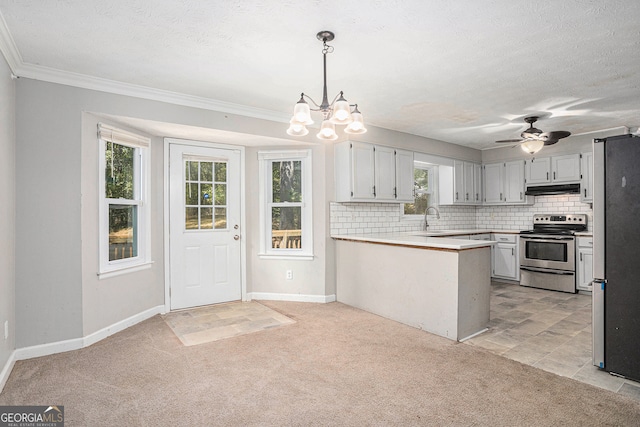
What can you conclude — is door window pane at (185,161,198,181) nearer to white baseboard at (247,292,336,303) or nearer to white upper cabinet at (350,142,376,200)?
white baseboard at (247,292,336,303)

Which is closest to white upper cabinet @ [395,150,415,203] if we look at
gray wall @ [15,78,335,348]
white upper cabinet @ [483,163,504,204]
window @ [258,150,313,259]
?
window @ [258,150,313,259]

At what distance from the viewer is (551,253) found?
551 cm

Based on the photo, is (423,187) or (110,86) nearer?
(110,86)

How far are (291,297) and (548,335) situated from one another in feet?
9.49

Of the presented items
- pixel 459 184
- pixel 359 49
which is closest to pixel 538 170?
pixel 459 184

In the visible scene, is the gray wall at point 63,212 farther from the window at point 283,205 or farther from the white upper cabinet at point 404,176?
the white upper cabinet at point 404,176

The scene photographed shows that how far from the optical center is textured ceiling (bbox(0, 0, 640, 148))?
217cm

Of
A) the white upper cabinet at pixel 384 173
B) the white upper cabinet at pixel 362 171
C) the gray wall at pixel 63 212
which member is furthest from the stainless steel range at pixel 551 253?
the gray wall at pixel 63 212

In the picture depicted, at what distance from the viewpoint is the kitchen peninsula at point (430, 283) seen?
3303mm

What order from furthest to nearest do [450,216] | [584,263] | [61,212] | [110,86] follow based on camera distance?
[450,216] < [584,263] < [110,86] < [61,212]

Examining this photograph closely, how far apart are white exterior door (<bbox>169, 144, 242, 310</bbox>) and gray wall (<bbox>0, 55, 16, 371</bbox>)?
157 centimetres

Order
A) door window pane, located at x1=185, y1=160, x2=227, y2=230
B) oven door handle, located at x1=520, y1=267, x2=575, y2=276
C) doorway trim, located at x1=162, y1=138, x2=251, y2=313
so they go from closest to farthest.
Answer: doorway trim, located at x1=162, y1=138, x2=251, y2=313 < door window pane, located at x1=185, y1=160, x2=227, y2=230 < oven door handle, located at x1=520, y1=267, x2=575, y2=276

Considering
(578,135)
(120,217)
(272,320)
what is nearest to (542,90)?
(578,135)

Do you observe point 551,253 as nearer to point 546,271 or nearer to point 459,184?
point 546,271
